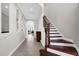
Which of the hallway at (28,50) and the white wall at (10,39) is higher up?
the white wall at (10,39)

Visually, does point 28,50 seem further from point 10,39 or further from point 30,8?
point 30,8

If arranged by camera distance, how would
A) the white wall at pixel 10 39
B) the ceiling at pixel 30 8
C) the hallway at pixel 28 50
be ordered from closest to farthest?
the white wall at pixel 10 39 → the hallway at pixel 28 50 → the ceiling at pixel 30 8

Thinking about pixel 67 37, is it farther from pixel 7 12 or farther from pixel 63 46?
pixel 7 12

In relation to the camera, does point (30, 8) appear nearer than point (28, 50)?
No

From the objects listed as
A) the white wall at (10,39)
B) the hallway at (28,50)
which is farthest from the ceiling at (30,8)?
the hallway at (28,50)

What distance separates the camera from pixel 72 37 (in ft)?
11.0

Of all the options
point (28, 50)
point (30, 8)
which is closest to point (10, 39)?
point (28, 50)

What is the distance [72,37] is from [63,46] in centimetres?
53

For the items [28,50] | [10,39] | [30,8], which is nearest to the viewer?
[10,39]

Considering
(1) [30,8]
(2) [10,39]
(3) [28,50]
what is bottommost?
(3) [28,50]

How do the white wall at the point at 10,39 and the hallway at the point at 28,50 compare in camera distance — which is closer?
the white wall at the point at 10,39

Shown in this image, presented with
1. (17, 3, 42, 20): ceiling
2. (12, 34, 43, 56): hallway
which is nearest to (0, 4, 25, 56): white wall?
(12, 34, 43, 56): hallway

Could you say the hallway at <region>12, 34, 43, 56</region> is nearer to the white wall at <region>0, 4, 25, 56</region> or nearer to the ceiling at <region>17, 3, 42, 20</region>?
the white wall at <region>0, 4, 25, 56</region>

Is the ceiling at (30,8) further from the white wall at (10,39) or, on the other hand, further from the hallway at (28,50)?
the hallway at (28,50)
